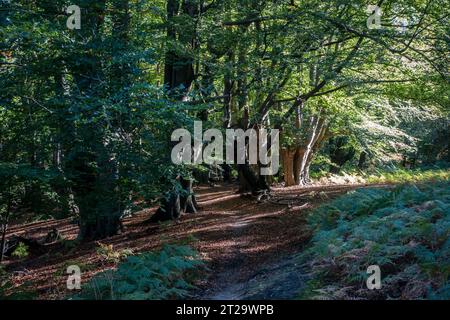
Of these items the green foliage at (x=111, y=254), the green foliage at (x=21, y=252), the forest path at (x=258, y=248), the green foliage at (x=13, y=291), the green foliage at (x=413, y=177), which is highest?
the green foliage at (x=413, y=177)

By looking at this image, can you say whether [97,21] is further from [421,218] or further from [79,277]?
[421,218]

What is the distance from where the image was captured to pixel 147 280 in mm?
6590

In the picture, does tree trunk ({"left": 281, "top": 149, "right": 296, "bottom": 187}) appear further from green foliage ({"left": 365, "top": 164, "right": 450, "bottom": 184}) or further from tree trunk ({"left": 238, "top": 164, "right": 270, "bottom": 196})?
tree trunk ({"left": 238, "top": 164, "right": 270, "bottom": 196})

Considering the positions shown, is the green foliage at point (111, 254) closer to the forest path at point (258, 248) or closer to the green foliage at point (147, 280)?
the green foliage at point (147, 280)

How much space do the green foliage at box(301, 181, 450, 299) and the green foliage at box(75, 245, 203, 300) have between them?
6.76 ft

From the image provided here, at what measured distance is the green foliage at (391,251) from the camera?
518 cm

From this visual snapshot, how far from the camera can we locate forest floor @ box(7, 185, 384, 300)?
691cm

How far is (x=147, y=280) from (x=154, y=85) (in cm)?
314

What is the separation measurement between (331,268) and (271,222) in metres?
5.04

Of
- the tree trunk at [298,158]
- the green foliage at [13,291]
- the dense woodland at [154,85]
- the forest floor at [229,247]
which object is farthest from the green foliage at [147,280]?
the tree trunk at [298,158]

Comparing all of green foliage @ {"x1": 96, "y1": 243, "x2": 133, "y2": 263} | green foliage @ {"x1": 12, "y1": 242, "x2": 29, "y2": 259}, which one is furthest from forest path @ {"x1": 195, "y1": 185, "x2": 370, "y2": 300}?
green foliage @ {"x1": 12, "y1": 242, "x2": 29, "y2": 259}

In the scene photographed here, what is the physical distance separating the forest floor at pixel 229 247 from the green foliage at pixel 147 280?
1.17 ft

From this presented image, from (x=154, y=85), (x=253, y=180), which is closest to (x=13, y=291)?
(x=154, y=85)

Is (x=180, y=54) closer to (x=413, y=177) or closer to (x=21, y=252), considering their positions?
(x=21, y=252)
